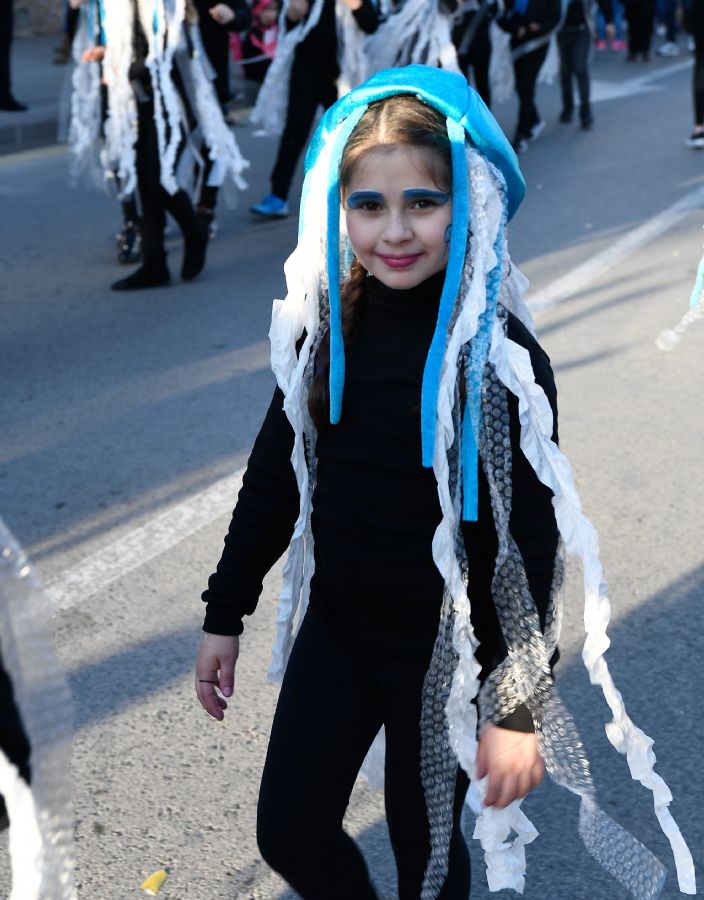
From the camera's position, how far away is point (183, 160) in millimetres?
7164

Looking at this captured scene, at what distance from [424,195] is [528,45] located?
10.0 metres

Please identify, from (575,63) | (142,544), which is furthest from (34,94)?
(142,544)

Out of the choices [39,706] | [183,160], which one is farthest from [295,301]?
[183,160]

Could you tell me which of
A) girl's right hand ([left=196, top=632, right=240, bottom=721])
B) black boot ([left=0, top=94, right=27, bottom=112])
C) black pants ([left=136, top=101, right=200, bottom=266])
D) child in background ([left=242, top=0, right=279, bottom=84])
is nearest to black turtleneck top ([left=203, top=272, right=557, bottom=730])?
Answer: girl's right hand ([left=196, top=632, right=240, bottom=721])

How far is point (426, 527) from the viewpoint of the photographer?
2.07 meters

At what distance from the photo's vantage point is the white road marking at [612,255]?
21.9 ft

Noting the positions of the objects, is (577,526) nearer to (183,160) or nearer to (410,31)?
(183,160)

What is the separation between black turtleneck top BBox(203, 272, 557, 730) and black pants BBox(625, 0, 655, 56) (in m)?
16.3

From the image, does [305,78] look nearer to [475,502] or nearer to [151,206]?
[151,206]

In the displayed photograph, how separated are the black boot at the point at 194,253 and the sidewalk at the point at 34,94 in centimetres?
142

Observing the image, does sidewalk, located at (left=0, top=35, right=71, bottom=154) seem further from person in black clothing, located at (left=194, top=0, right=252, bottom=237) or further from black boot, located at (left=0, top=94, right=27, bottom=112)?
person in black clothing, located at (left=194, top=0, right=252, bottom=237)

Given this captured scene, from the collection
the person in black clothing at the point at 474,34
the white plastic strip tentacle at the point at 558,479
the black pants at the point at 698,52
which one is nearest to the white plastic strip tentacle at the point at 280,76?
the person in black clothing at the point at 474,34

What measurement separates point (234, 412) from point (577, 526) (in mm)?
3300

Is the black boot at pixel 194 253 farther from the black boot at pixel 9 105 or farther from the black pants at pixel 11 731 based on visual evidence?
the black pants at pixel 11 731
